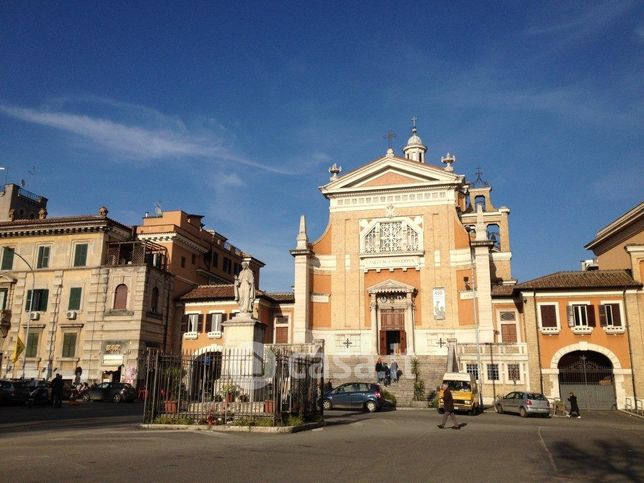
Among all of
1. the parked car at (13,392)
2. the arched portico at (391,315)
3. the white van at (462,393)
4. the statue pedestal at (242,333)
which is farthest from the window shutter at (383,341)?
the statue pedestal at (242,333)

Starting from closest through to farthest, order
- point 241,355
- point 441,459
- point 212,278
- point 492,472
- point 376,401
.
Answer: point 492,472 < point 441,459 < point 241,355 < point 376,401 < point 212,278

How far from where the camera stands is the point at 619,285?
3534 cm

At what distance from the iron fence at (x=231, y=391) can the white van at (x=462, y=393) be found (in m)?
9.93

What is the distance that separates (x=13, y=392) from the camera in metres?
28.7

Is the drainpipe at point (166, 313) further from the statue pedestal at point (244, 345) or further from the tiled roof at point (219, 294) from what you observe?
the statue pedestal at point (244, 345)

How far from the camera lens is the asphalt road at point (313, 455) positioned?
959cm

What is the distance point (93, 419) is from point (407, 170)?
30766 millimetres

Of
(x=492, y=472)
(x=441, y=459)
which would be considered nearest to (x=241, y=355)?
(x=441, y=459)

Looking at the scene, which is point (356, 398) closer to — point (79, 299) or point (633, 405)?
point (633, 405)

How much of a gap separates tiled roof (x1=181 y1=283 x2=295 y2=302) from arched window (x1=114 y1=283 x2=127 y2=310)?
200 inches

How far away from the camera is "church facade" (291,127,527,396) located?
40312 millimetres

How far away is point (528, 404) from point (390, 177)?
22.3 meters

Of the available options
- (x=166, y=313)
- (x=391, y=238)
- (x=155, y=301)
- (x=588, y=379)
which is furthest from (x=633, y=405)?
(x=155, y=301)

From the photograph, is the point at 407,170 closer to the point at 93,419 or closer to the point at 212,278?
the point at 212,278
